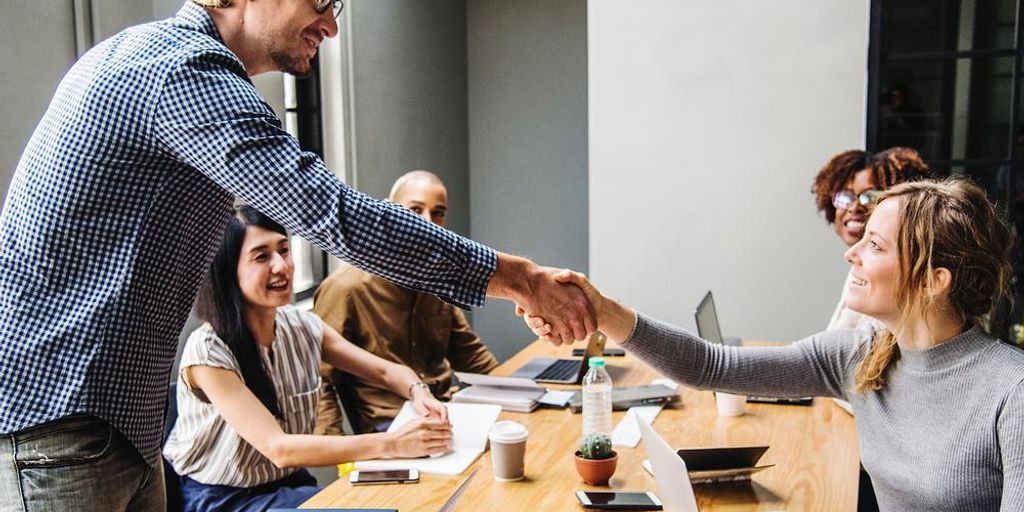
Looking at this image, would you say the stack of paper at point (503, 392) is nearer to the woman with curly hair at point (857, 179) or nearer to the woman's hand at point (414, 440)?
the woman's hand at point (414, 440)

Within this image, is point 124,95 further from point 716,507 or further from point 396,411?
point 396,411

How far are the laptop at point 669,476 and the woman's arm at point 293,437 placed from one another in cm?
55

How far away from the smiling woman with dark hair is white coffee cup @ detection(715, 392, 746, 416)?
0.78 m

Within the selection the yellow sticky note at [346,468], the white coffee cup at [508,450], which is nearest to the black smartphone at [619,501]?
the white coffee cup at [508,450]

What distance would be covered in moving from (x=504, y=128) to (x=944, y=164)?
7.99 ft

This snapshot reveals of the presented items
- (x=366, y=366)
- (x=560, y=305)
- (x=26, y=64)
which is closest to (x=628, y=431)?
(x=560, y=305)

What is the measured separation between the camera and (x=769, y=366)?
1.87m

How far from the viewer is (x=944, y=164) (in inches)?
160

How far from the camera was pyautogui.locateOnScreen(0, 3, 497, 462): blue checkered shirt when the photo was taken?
1.31 metres

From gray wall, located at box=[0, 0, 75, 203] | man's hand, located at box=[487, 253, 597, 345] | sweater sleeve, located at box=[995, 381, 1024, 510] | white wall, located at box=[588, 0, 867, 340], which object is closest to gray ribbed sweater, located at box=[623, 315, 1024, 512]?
sweater sleeve, located at box=[995, 381, 1024, 510]

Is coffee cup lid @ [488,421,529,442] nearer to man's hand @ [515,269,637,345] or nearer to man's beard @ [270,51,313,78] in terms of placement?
man's hand @ [515,269,637,345]

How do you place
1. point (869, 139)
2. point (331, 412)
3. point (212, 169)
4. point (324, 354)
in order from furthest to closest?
1. point (869, 139)
2. point (331, 412)
3. point (324, 354)
4. point (212, 169)

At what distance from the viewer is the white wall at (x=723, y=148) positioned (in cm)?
393

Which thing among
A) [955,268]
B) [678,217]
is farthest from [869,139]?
[955,268]
